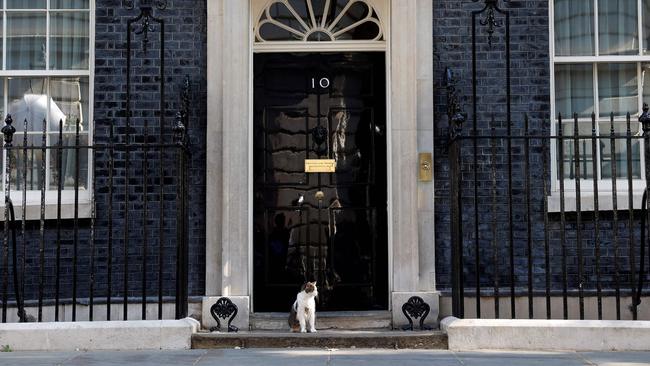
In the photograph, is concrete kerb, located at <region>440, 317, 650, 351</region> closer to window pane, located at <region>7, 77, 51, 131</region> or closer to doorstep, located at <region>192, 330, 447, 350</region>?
doorstep, located at <region>192, 330, 447, 350</region>

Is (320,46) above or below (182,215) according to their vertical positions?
above

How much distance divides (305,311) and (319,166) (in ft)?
5.24

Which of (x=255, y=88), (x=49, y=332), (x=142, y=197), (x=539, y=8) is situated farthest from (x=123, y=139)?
(x=539, y=8)

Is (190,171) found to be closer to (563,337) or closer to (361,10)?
(361,10)

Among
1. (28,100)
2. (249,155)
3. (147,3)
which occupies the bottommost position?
(249,155)

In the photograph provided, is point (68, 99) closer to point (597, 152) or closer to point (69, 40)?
point (69, 40)

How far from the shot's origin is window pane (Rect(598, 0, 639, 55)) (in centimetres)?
955

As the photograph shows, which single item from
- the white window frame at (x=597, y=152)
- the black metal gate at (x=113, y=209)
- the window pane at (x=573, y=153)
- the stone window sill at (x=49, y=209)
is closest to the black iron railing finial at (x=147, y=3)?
the black metal gate at (x=113, y=209)

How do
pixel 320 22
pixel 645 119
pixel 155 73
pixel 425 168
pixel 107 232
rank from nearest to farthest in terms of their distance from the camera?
pixel 645 119
pixel 425 168
pixel 107 232
pixel 155 73
pixel 320 22

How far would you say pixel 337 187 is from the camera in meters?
9.44

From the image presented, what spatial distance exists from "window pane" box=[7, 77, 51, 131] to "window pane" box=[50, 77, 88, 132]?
10 centimetres

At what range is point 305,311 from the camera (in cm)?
851

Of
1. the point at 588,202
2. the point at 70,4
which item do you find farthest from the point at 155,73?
the point at 588,202

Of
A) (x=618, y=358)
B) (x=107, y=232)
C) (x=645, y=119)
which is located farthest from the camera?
(x=107, y=232)
